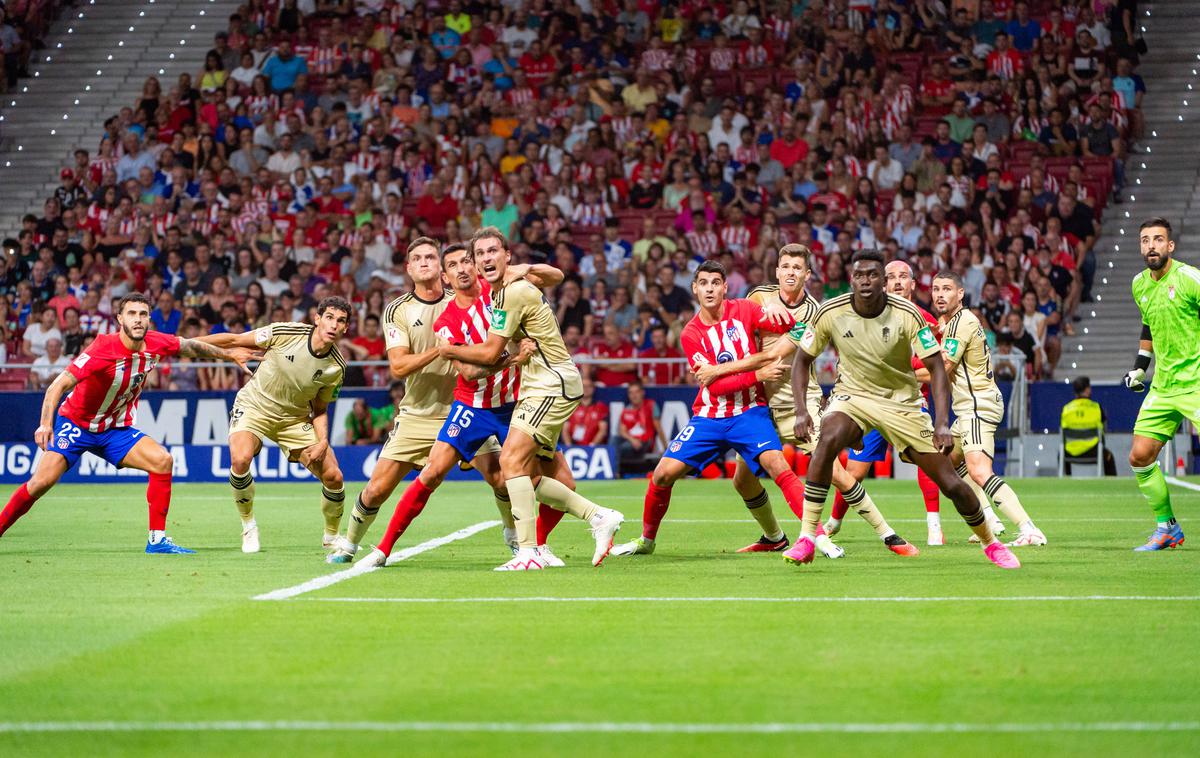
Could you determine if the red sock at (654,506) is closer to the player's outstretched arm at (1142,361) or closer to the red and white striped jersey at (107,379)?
the player's outstretched arm at (1142,361)

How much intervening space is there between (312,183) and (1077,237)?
42.5 ft

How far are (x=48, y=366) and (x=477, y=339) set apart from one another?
14750mm

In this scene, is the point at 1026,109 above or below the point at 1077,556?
above

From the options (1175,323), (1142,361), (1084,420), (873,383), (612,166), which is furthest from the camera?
(612,166)

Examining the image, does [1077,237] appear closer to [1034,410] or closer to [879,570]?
[1034,410]

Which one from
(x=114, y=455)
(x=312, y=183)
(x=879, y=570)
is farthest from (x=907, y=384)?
(x=312, y=183)

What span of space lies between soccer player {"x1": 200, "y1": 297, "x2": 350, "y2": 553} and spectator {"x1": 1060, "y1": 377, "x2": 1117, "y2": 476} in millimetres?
12155

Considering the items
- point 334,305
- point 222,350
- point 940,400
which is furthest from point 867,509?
point 222,350

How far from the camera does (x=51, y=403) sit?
1245 cm

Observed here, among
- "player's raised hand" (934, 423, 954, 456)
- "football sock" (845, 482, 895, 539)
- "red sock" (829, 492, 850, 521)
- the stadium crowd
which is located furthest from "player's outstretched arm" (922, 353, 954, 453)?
the stadium crowd

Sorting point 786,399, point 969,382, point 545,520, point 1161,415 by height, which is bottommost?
point 545,520

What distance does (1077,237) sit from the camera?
2438 cm

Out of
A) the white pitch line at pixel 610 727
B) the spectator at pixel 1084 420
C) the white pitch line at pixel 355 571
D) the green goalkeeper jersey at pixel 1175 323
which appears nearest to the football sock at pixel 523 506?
the white pitch line at pixel 355 571

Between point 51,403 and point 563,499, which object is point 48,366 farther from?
point 563,499
